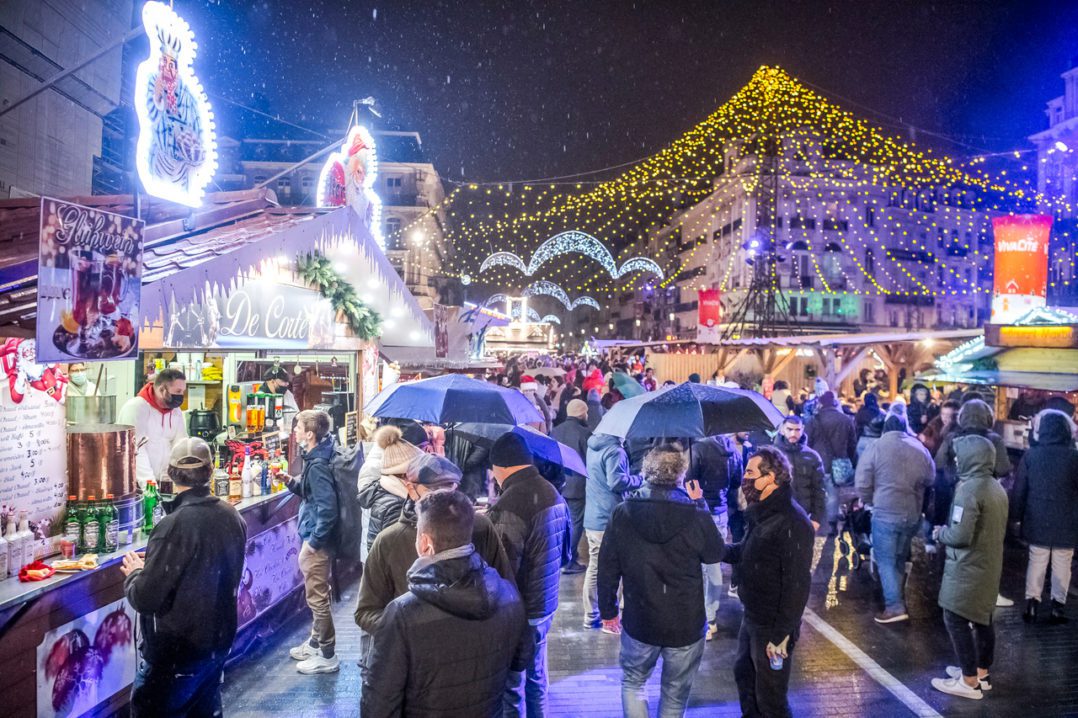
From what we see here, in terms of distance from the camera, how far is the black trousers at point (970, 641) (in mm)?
4855

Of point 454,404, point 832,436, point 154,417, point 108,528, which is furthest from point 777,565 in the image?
point 832,436

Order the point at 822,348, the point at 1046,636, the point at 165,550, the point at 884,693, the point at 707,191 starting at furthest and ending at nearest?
the point at 707,191, the point at 822,348, the point at 1046,636, the point at 884,693, the point at 165,550

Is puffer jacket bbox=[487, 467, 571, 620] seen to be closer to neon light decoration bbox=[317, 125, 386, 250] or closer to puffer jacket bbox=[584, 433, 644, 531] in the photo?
puffer jacket bbox=[584, 433, 644, 531]

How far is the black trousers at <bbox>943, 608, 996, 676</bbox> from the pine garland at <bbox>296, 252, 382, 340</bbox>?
23.0ft

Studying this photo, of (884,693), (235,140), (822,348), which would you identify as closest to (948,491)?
(884,693)

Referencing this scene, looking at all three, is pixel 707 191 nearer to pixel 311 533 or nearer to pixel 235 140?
pixel 235 140

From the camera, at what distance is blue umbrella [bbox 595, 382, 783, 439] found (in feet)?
16.5

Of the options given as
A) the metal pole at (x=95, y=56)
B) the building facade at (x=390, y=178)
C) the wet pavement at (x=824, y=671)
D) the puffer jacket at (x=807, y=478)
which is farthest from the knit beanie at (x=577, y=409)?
the building facade at (x=390, y=178)

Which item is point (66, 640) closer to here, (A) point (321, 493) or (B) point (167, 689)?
(B) point (167, 689)

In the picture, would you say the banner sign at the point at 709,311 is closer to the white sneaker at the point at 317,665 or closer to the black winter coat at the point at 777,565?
the white sneaker at the point at 317,665

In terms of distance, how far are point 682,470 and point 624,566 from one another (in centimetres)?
61

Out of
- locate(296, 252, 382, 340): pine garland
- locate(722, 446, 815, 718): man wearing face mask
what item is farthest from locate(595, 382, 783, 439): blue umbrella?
locate(296, 252, 382, 340): pine garland

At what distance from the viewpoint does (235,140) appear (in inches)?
1732

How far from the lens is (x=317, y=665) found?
5.25 metres
